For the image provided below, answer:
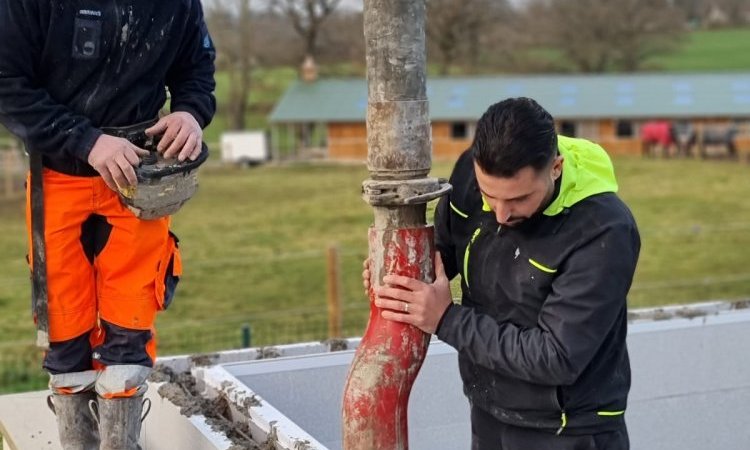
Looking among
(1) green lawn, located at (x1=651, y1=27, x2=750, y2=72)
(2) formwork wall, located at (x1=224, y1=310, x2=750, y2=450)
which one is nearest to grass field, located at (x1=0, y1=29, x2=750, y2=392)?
(2) formwork wall, located at (x1=224, y1=310, x2=750, y2=450)

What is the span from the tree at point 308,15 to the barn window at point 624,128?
19.1 metres

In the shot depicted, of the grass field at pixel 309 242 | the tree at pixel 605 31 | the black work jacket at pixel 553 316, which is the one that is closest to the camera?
the black work jacket at pixel 553 316

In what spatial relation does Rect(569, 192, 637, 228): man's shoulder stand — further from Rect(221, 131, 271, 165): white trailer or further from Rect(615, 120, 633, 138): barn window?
Rect(221, 131, 271, 165): white trailer

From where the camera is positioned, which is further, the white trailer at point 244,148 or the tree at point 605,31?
the tree at point 605,31

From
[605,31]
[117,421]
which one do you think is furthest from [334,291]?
[605,31]

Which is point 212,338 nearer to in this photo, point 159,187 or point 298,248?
point 159,187

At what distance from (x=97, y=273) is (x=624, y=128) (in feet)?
127

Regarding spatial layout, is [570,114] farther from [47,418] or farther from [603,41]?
[47,418]

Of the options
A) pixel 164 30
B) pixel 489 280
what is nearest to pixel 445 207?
pixel 489 280

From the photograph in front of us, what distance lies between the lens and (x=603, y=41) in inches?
2158

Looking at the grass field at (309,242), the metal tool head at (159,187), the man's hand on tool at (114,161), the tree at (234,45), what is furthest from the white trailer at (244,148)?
the man's hand on tool at (114,161)

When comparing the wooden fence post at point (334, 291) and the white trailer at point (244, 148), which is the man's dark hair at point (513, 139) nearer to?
the wooden fence post at point (334, 291)

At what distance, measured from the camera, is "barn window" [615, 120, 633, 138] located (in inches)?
1577

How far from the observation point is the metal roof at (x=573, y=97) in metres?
39.8
